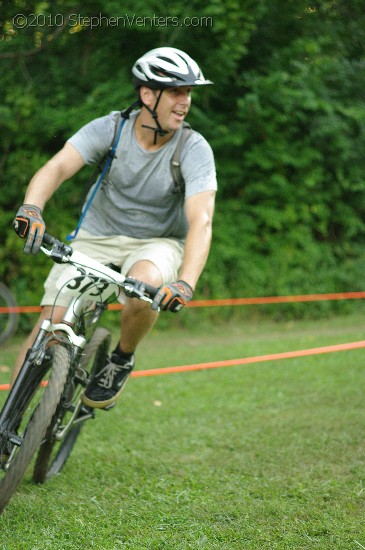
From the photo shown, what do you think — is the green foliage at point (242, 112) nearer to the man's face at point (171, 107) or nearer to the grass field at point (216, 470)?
the grass field at point (216, 470)

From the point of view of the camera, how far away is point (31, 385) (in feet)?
10.7

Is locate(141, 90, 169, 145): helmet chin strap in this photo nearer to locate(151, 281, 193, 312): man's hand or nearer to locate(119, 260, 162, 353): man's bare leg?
locate(119, 260, 162, 353): man's bare leg

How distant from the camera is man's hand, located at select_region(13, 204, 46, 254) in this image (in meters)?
3.04

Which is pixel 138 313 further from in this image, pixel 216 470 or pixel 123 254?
pixel 216 470

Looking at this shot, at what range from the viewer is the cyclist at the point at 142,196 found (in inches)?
141

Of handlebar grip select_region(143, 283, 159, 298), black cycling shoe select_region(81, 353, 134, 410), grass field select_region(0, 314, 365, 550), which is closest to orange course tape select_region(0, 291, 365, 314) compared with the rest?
grass field select_region(0, 314, 365, 550)

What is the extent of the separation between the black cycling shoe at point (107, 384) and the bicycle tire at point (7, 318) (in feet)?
15.3

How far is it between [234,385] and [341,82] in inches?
254

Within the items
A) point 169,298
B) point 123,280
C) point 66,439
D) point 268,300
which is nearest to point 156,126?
point 123,280

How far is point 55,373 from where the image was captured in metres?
3.13

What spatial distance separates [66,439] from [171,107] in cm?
192

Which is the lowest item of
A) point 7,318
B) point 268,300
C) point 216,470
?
point 268,300

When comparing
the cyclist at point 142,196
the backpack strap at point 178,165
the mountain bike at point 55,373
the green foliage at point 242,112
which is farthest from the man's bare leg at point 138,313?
the green foliage at point 242,112

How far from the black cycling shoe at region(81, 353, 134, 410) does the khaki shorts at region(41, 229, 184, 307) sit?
0.38 metres
